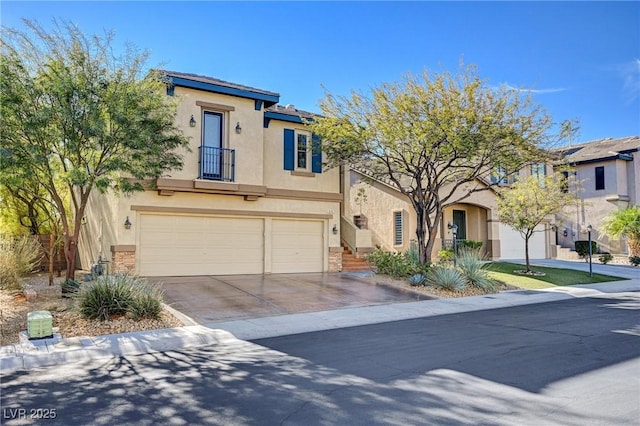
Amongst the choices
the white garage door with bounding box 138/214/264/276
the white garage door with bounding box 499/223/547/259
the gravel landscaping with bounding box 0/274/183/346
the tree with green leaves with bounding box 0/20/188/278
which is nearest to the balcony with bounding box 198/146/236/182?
the white garage door with bounding box 138/214/264/276

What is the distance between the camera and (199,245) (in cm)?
1694

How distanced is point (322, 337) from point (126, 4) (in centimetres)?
941

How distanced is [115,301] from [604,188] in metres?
31.2

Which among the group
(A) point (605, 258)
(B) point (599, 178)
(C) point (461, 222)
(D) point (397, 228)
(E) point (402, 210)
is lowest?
(A) point (605, 258)

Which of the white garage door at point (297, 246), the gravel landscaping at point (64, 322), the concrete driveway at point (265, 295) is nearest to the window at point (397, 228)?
the white garage door at point (297, 246)

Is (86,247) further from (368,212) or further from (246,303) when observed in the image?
(368,212)

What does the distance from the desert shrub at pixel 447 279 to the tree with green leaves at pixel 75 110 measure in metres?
9.42

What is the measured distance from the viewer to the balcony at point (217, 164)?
54.4 ft

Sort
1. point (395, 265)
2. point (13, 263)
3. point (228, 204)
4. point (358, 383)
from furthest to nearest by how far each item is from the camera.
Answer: point (228, 204), point (395, 265), point (13, 263), point (358, 383)

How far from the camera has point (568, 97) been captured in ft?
63.0

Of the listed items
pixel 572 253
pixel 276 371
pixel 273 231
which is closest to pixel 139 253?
pixel 273 231

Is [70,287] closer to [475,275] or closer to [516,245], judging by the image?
[475,275]

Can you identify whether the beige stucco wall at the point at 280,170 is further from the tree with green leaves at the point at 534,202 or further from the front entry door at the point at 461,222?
the front entry door at the point at 461,222

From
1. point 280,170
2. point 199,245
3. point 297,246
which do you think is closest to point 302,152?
point 280,170
